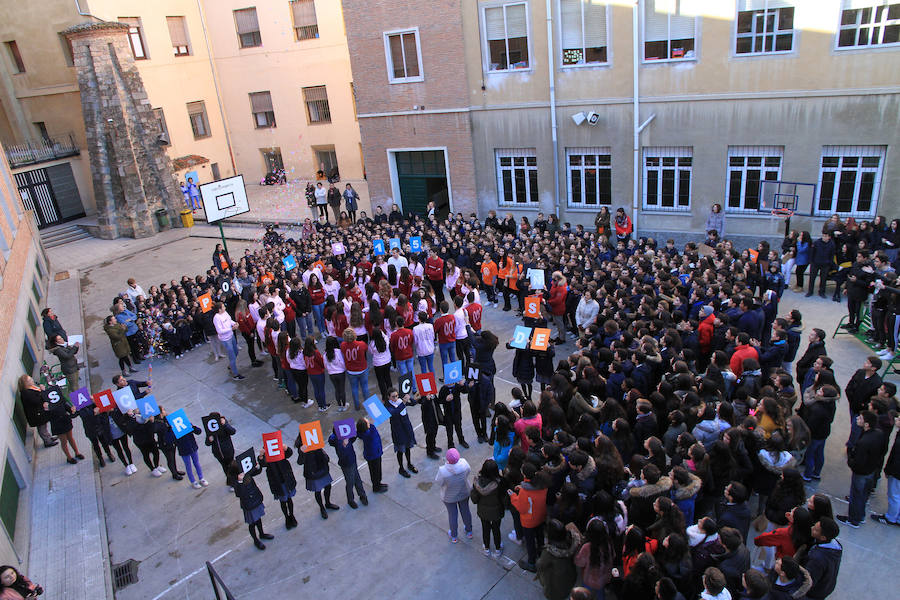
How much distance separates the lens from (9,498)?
31.0 ft

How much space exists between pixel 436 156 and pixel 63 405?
1379 cm

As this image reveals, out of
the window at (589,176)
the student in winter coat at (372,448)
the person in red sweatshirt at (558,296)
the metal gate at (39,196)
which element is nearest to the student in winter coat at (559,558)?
the student in winter coat at (372,448)

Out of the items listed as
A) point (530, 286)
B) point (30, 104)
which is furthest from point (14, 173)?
point (530, 286)

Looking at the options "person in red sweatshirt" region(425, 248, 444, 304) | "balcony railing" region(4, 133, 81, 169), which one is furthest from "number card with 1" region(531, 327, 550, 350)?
"balcony railing" region(4, 133, 81, 169)

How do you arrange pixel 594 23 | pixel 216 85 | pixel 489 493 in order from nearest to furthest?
pixel 489 493, pixel 594 23, pixel 216 85

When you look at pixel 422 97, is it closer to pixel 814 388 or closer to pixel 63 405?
pixel 63 405

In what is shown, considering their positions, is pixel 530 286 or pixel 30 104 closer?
pixel 530 286

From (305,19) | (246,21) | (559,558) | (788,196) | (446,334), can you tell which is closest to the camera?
(559,558)

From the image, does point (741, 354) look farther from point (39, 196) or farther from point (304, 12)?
point (39, 196)

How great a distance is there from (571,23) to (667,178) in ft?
16.6

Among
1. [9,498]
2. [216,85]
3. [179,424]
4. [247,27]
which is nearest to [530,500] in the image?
[179,424]

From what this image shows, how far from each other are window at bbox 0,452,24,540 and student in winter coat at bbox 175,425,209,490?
2.37m

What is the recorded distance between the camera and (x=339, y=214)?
2386 centimetres

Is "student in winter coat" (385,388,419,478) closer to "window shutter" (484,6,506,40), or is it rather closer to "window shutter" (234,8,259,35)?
"window shutter" (484,6,506,40)
